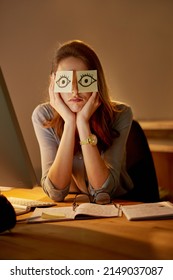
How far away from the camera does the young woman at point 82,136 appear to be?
1317 millimetres

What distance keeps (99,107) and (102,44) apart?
40.0 inches

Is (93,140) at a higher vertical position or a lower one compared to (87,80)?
lower

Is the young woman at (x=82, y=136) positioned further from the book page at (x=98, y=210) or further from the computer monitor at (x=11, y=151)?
the computer monitor at (x=11, y=151)

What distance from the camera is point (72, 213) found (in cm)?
103

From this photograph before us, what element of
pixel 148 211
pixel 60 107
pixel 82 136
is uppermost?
pixel 60 107

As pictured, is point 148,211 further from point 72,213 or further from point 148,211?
point 72,213

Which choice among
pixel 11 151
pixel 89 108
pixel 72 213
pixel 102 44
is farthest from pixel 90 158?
pixel 102 44

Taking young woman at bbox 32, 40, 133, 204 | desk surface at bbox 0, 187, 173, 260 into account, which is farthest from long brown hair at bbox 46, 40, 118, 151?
desk surface at bbox 0, 187, 173, 260

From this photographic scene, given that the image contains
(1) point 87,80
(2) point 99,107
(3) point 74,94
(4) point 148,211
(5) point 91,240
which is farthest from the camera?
(2) point 99,107

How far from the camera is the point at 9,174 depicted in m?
0.89

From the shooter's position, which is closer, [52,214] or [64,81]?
[52,214]

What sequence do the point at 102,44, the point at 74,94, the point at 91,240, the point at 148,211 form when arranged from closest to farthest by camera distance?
the point at 91,240 < the point at 148,211 < the point at 74,94 < the point at 102,44

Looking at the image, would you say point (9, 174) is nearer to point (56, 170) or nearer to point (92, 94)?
point (56, 170)
